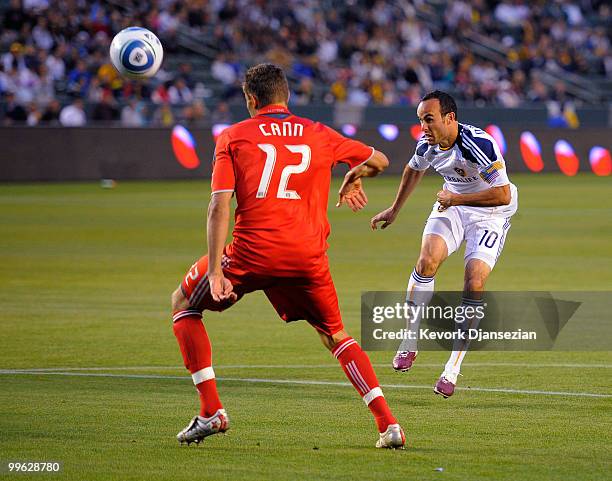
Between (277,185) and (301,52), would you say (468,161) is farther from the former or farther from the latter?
(301,52)

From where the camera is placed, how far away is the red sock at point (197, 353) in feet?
24.7

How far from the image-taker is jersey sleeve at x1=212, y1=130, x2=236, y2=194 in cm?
724

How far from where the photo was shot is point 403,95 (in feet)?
136

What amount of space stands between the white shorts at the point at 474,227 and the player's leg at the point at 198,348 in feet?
10.6

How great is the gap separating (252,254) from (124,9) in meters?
32.0

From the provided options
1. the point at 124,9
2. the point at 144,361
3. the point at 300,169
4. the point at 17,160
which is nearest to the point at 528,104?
the point at 124,9

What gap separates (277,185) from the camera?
741 cm

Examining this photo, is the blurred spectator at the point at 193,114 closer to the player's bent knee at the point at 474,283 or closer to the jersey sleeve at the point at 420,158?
the jersey sleeve at the point at 420,158

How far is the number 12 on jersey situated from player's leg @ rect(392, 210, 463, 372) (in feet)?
10.1

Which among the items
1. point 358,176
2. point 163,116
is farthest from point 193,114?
point 358,176

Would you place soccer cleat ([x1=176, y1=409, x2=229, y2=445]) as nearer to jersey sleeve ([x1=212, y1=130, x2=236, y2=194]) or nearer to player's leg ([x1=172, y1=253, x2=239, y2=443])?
player's leg ([x1=172, y1=253, x2=239, y2=443])

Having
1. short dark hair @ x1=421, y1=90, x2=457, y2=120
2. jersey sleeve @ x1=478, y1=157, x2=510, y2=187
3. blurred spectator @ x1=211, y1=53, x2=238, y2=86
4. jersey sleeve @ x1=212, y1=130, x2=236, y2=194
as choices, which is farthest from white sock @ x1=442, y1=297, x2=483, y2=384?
blurred spectator @ x1=211, y1=53, x2=238, y2=86

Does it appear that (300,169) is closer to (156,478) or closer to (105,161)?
(156,478)

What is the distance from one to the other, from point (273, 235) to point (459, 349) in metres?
2.74
